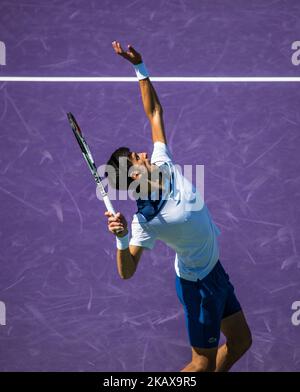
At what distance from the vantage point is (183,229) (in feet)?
21.3

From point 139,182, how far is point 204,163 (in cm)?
188

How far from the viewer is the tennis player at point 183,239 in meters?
6.44

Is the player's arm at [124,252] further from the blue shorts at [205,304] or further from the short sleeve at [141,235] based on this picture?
the blue shorts at [205,304]

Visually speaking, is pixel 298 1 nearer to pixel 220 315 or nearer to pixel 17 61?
pixel 17 61

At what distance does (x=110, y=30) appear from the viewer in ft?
28.2

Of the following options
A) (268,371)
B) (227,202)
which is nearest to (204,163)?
(227,202)

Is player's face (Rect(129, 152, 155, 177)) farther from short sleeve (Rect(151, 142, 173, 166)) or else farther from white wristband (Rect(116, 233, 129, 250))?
white wristband (Rect(116, 233, 129, 250))

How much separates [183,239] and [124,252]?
0.51 m

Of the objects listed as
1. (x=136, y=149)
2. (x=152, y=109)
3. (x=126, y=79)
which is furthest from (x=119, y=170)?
(x=126, y=79)

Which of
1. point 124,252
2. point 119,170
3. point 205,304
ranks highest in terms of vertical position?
point 119,170

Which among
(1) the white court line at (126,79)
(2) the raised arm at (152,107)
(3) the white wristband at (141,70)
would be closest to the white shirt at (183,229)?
(2) the raised arm at (152,107)

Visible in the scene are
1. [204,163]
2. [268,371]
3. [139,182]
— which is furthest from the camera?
[204,163]

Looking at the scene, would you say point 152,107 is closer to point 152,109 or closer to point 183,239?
point 152,109

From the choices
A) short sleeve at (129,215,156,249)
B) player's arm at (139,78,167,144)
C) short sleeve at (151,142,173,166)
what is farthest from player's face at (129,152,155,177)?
player's arm at (139,78,167,144)
